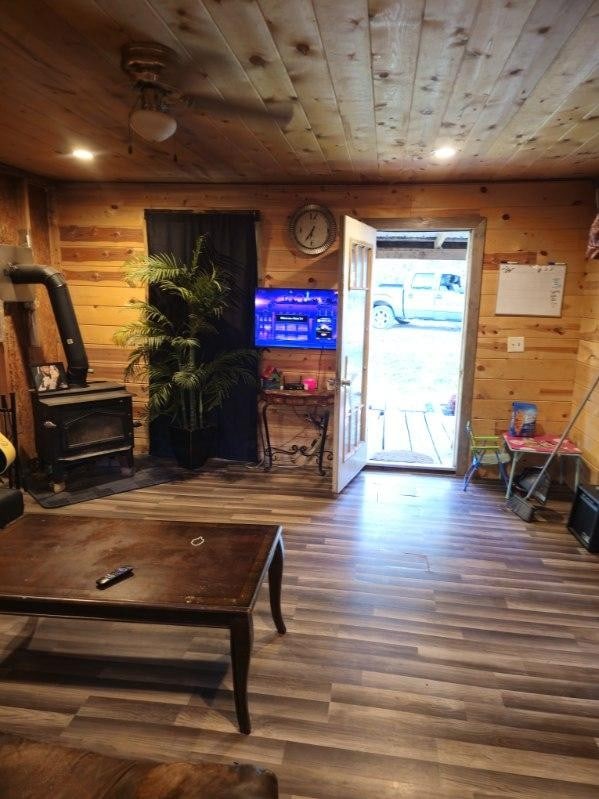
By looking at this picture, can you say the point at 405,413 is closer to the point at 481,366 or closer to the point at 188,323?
the point at 481,366

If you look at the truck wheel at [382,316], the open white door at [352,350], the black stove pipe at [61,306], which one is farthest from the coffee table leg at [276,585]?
the truck wheel at [382,316]

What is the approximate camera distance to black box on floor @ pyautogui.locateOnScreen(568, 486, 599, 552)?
3.01 m

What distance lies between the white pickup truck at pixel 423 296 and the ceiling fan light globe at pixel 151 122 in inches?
322

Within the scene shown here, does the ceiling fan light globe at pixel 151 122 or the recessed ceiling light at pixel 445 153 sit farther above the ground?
the recessed ceiling light at pixel 445 153

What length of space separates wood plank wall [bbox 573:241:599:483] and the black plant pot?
303 centimetres

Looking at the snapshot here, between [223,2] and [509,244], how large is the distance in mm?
3027

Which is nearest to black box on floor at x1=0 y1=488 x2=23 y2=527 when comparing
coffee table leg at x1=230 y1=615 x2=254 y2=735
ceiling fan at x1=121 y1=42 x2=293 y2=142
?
coffee table leg at x1=230 y1=615 x2=254 y2=735

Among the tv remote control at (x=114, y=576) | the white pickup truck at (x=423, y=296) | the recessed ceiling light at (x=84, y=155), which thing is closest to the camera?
the tv remote control at (x=114, y=576)

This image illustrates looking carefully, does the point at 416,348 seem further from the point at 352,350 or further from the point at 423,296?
the point at 352,350

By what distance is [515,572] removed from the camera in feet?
9.18

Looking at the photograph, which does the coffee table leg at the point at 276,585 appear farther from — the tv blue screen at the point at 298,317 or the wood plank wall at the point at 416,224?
the wood plank wall at the point at 416,224

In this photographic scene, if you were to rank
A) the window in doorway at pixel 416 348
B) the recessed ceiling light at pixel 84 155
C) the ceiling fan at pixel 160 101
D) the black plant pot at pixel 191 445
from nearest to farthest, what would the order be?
1. the ceiling fan at pixel 160 101
2. the recessed ceiling light at pixel 84 155
3. the black plant pot at pixel 191 445
4. the window in doorway at pixel 416 348

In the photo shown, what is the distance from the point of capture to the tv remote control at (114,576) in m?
1.75

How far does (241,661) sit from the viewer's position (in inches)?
66.7
